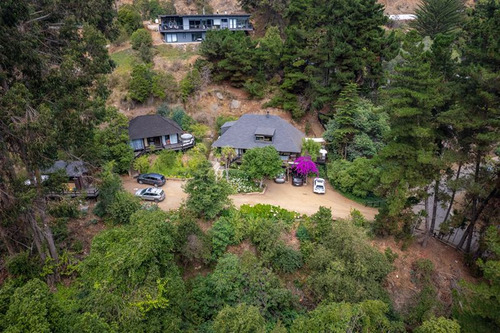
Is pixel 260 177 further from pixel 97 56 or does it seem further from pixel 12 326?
pixel 12 326

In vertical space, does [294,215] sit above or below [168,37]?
below

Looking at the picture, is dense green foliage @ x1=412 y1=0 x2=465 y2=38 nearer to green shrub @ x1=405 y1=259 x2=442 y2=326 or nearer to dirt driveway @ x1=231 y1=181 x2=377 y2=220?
dirt driveway @ x1=231 y1=181 x2=377 y2=220

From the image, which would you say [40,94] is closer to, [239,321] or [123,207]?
[123,207]

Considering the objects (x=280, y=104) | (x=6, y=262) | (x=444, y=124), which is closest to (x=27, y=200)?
(x=6, y=262)

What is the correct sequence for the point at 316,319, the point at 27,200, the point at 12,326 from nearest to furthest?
the point at 12,326
the point at 316,319
the point at 27,200

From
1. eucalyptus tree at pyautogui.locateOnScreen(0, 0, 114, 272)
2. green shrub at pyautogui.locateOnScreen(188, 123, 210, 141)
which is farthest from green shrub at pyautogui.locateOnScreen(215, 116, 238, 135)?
eucalyptus tree at pyautogui.locateOnScreen(0, 0, 114, 272)
